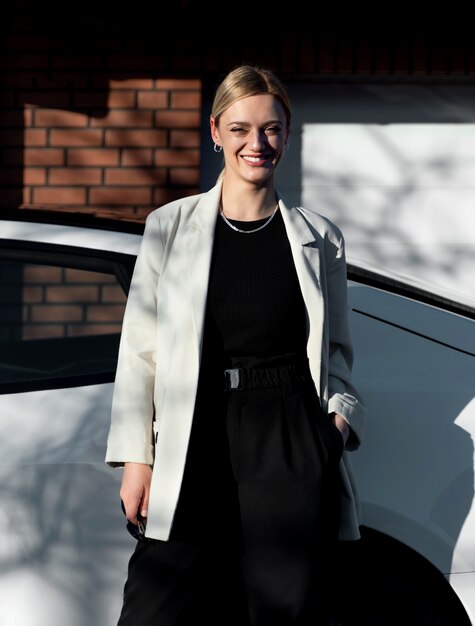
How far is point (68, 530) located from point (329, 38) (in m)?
3.97

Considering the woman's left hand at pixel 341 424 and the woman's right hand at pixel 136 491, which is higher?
the woman's left hand at pixel 341 424

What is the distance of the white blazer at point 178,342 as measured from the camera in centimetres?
237

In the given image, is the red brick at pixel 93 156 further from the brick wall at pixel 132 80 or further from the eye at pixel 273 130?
the eye at pixel 273 130

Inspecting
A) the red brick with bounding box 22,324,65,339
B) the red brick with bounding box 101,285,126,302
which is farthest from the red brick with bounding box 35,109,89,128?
the red brick with bounding box 101,285,126,302

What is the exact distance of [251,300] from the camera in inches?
95.1

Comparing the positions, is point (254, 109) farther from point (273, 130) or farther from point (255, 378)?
point (255, 378)

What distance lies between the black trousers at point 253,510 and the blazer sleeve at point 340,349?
10cm

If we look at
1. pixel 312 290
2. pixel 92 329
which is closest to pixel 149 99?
pixel 92 329

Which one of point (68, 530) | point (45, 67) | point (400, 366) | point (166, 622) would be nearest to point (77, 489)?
point (68, 530)

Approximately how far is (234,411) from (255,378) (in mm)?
Result: 87

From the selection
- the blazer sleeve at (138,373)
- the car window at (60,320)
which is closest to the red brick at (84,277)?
the car window at (60,320)

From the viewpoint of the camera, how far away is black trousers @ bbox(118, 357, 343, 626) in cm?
238

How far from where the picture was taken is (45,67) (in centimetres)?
592

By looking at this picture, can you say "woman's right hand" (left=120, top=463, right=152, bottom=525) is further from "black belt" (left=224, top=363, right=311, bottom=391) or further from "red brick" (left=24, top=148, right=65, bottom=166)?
"red brick" (left=24, top=148, right=65, bottom=166)
